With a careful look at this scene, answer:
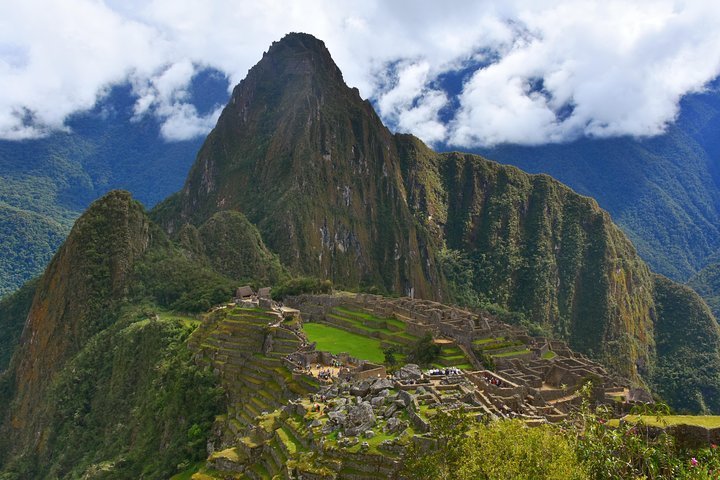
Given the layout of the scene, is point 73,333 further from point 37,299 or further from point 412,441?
point 412,441

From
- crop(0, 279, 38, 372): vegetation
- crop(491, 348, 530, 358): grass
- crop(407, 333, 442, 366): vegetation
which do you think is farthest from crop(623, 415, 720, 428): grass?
crop(0, 279, 38, 372): vegetation

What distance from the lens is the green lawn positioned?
5572 cm

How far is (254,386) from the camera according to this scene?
43000 mm

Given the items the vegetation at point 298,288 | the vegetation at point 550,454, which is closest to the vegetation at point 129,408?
the vegetation at point 298,288

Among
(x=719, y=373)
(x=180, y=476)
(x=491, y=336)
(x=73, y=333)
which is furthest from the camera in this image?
(x=719, y=373)

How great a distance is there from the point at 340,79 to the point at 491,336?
5597 inches

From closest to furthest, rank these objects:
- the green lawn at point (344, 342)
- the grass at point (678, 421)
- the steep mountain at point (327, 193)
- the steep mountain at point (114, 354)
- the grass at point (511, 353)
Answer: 1. the grass at point (678, 421)
2. the steep mountain at point (114, 354)
3. the green lawn at point (344, 342)
4. the grass at point (511, 353)
5. the steep mountain at point (327, 193)

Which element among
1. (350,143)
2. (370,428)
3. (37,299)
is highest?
(350,143)

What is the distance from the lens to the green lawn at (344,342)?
5572cm

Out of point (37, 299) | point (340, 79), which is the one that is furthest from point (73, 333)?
point (340, 79)

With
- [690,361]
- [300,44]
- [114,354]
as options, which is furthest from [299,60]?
[114,354]

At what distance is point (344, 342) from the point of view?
201 feet

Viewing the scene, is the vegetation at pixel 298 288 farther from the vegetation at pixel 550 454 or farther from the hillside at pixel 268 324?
the vegetation at pixel 550 454

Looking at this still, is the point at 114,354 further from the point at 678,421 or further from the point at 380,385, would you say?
the point at 678,421
